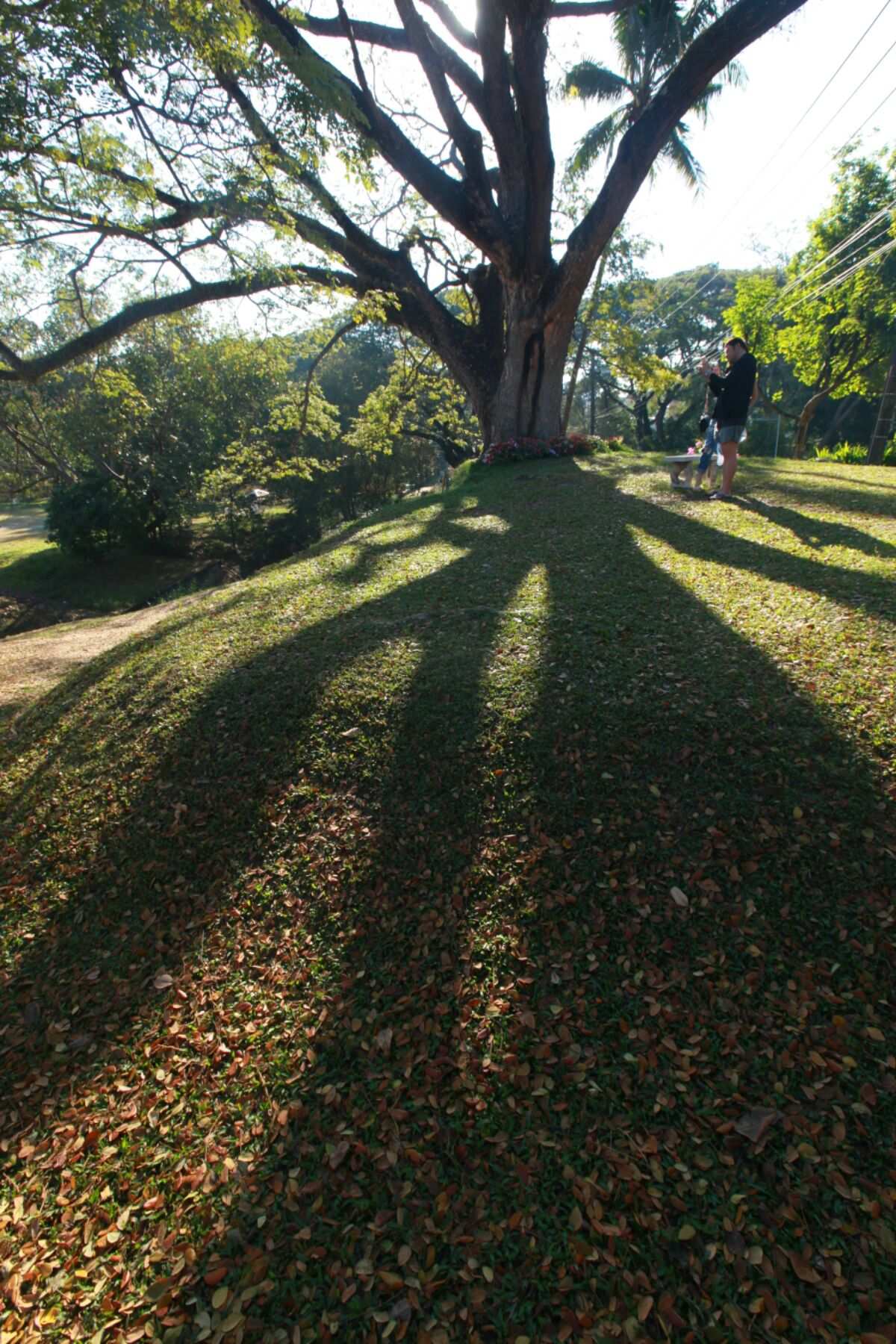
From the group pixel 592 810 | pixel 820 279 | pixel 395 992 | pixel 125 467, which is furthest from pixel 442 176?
pixel 820 279

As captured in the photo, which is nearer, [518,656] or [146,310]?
[518,656]

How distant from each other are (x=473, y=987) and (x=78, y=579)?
63.7 ft

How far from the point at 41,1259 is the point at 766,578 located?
17.5 ft

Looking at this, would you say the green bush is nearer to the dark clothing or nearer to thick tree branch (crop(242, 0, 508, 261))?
the dark clothing

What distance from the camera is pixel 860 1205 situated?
1716 millimetres

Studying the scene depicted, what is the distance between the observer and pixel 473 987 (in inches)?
95.4

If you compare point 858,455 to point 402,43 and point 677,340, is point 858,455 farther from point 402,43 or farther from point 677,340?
point 677,340

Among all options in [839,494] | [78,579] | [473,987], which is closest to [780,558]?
[839,494]

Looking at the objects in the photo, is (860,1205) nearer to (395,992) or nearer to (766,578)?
(395,992)

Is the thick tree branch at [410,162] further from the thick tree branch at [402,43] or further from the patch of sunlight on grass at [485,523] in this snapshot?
the patch of sunlight on grass at [485,523]

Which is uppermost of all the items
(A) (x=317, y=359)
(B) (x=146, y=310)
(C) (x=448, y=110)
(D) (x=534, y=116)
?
(C) (x=448, y=110)

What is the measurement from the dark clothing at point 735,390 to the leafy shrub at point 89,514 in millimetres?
16633

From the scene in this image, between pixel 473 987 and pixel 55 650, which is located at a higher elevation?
pixel 473 987

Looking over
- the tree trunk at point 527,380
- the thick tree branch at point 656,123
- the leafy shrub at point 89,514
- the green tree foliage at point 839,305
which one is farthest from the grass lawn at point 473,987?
the green tree foliage at point 839,305
